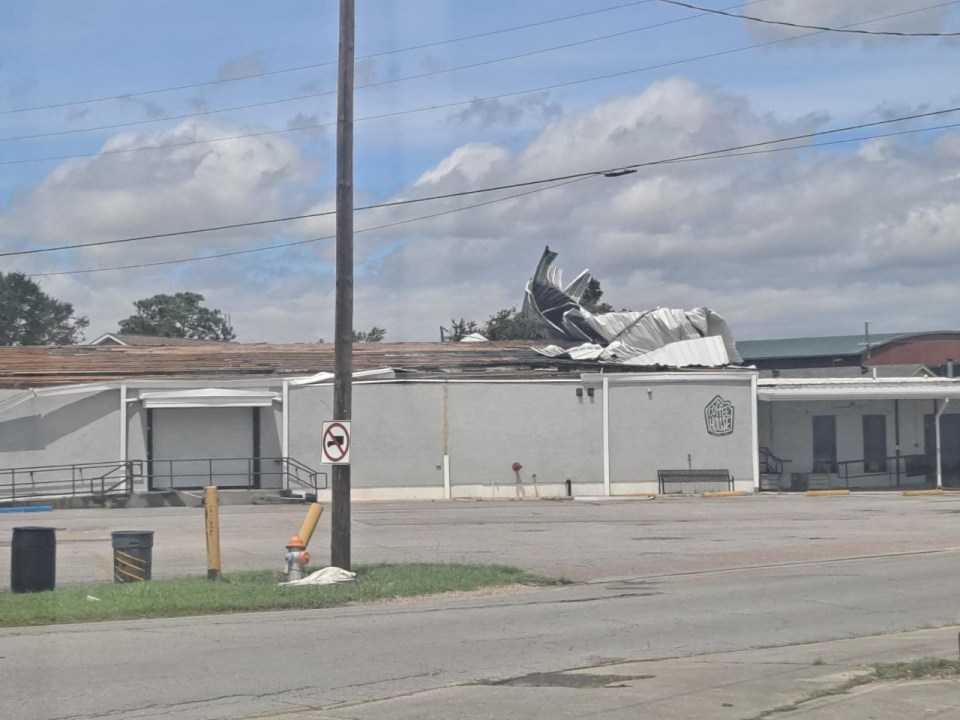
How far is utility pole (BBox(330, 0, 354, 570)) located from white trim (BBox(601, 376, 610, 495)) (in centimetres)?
2087

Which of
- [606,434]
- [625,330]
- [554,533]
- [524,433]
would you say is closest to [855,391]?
[606,434]

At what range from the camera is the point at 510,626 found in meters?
12.7

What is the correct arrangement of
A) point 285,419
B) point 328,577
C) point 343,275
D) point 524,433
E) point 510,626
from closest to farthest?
point 510,626, point 328,577, point 343,275, point 285,419, point 524,433

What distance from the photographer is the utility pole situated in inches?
648

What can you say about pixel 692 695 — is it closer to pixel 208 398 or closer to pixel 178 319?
pixel 208 398

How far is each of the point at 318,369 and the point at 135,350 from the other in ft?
25.5

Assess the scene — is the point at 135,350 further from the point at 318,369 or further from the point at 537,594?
the point at 537,594

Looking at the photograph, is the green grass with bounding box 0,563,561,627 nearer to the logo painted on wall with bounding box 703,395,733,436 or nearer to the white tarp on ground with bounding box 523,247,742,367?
the logo painted on wall with bounding box 703,395,733,436

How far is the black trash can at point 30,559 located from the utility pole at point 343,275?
377 centimetres

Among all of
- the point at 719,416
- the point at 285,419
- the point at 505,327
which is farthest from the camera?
the point at 505,327

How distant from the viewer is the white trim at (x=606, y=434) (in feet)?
120

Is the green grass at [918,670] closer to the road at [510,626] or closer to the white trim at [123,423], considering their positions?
the road at [510,626]

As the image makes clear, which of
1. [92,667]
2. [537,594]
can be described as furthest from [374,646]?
[537,594]

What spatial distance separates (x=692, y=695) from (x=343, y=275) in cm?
917
